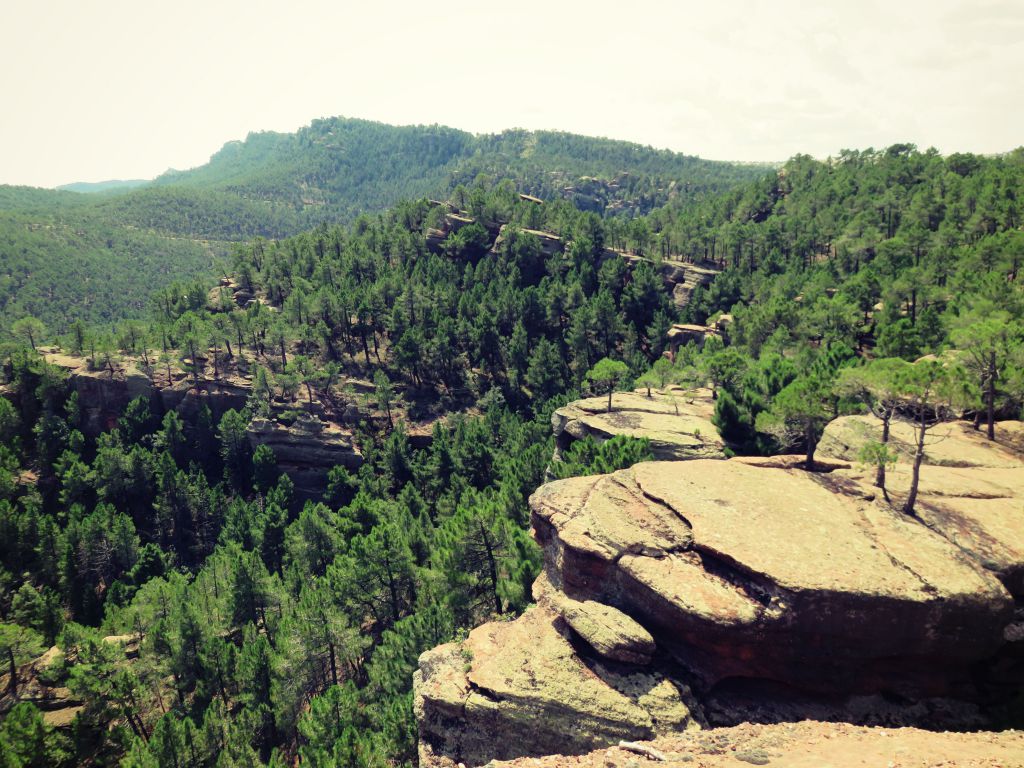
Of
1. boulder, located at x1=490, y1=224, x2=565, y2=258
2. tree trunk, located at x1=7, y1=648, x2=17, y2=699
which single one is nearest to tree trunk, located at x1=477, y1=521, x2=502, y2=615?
tree trunk, located at x1=7, y1=648, x2=17, y2=699

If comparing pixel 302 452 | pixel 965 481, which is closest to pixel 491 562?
pixel 965 481

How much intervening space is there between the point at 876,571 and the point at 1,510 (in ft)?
323

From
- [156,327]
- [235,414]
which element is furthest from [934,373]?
[156,327]

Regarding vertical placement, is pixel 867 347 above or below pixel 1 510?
above

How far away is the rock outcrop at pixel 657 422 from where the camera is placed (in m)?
50.8

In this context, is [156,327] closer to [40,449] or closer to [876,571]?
[40,449]

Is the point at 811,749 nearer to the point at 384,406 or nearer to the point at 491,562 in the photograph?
the point at 491,562

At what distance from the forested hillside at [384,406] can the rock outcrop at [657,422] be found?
3.27 metres

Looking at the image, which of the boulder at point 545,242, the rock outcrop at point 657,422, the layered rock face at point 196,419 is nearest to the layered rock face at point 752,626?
the rock outcrop at point 657,422

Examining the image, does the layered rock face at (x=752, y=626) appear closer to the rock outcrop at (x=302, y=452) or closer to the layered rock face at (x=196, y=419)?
the rock outcrop at (x=302, y=452)

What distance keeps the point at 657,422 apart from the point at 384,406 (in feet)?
196

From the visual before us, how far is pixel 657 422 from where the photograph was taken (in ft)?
188

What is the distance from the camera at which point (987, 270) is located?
74.6m

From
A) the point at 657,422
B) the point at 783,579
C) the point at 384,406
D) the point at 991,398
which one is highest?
the point at 991,398
